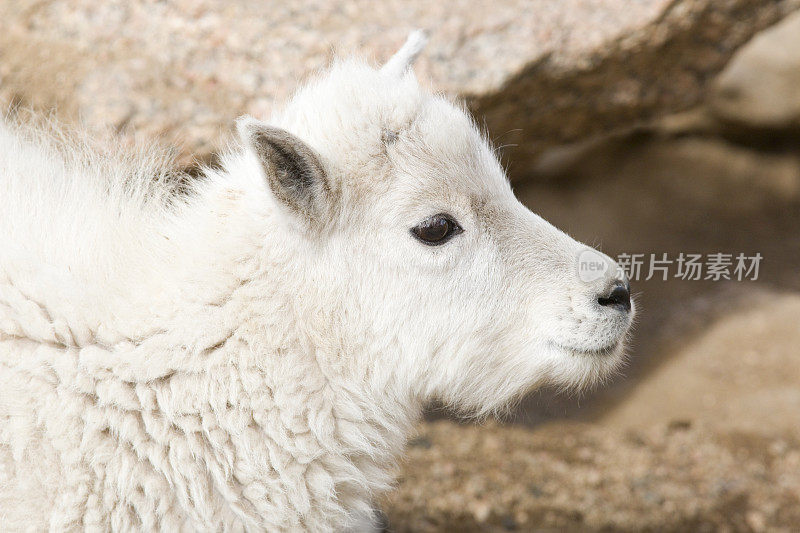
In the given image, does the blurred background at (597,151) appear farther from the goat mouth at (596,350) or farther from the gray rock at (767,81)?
the goat mouth at (596,350)

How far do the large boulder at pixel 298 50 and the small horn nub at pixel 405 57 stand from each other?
2.54 feet

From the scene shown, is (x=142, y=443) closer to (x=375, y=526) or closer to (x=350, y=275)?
(x=350, y=275)

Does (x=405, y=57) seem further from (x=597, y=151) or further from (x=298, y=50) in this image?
(x=597, y=151)

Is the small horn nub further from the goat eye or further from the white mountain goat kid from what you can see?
the goat eye

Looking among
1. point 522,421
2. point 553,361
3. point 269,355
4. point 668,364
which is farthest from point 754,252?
point 269,355

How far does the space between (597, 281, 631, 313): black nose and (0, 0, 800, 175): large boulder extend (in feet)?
5.58

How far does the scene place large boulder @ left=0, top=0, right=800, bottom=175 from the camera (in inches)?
163

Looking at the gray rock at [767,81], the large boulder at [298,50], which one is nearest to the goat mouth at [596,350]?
the large boulder at [298,50]

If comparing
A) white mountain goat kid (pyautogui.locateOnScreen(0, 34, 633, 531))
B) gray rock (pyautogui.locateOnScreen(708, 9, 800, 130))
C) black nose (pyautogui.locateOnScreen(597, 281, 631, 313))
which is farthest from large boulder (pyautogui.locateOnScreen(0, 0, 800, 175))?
gray rock (pyautogui.locateOnScreen(708, 9, 800, 130))

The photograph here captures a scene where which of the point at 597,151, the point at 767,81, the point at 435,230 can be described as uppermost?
the point at 767,81

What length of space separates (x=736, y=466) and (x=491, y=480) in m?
1.73

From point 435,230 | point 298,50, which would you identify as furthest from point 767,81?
point 435,230

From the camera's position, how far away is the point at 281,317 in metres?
2.61

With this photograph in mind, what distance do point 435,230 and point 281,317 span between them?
0.58 m
